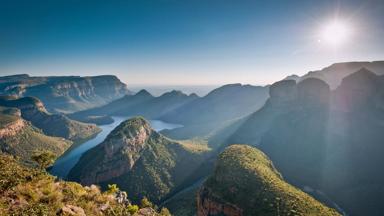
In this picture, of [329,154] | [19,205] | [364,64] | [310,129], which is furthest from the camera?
[364,64]

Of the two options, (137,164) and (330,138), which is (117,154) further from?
(330,138)

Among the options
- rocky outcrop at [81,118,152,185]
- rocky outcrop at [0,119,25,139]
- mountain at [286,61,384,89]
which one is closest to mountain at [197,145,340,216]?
rocky outcrop at [81,118,152,185]

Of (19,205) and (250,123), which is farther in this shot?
(250,123)

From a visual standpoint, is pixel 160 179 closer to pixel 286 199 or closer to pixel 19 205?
pixel 286 199

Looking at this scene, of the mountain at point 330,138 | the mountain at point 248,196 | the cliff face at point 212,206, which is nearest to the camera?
the mountain at point 248,196

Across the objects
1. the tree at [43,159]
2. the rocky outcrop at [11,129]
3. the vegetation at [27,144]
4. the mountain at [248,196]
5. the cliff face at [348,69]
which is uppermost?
the cliff face at [348,69]

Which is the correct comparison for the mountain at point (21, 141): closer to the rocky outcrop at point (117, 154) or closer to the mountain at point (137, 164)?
the mountain at point (137, 164)

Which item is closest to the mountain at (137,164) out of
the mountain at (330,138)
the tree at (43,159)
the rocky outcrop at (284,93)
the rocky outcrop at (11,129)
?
the mountain at (330,138)

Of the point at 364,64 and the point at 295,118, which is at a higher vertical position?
the point at 364,64

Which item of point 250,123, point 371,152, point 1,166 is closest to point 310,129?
point 371,152
